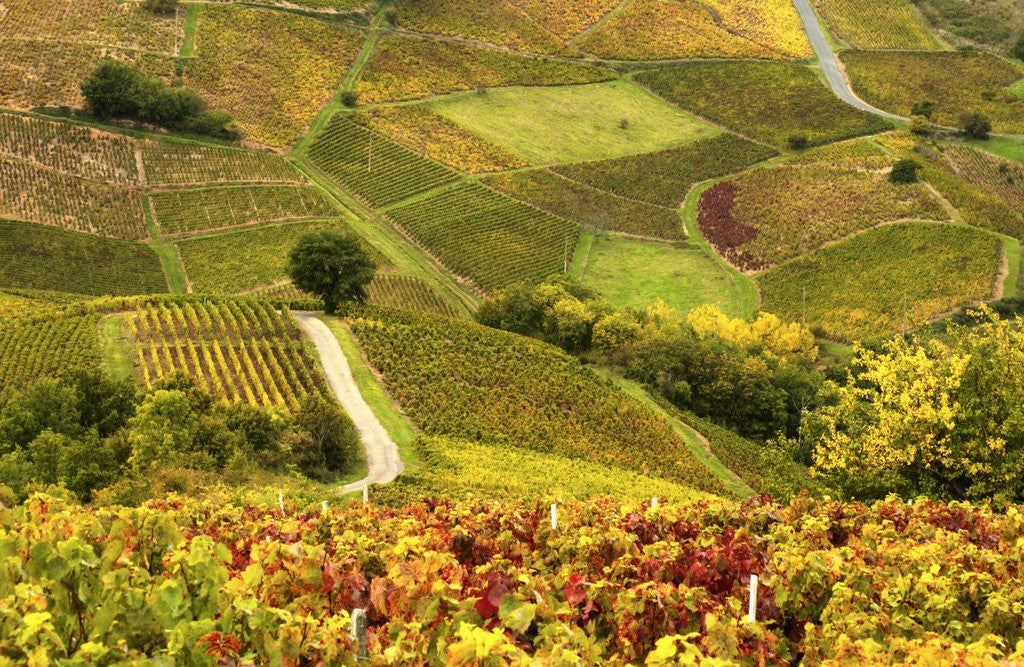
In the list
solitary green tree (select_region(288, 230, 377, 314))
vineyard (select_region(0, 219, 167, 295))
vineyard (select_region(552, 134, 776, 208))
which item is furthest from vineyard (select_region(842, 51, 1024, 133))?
vineyard (select_region(0, 219, 167, 295))

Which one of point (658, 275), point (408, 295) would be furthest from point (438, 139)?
point (408, 295)

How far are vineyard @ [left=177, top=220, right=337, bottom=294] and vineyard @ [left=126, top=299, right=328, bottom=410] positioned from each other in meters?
21.9

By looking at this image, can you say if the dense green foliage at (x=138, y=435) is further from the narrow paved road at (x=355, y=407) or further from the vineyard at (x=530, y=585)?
the vineyard at (x=530, y=585)

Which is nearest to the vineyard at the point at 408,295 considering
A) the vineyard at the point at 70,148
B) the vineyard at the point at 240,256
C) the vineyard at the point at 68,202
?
the vineyard at the point at 240,256

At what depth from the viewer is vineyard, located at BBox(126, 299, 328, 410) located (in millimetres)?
49375

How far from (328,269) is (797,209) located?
58.4m

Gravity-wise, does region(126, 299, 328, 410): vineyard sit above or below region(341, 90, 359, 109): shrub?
below

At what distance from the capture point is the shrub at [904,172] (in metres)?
107

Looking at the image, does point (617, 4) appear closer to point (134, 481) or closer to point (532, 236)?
point (532, 236)

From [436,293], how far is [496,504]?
71249mm

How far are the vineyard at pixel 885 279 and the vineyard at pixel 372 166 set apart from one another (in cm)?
3583

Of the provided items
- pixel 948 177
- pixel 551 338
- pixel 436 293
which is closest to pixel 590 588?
pixel 551 338

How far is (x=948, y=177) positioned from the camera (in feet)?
356

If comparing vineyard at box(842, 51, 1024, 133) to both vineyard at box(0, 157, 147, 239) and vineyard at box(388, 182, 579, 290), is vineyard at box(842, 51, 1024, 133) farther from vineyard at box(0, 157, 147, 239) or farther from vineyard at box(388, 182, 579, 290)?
vineyard at box(0, 157, 147, 239)
